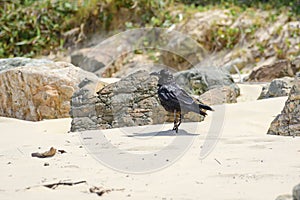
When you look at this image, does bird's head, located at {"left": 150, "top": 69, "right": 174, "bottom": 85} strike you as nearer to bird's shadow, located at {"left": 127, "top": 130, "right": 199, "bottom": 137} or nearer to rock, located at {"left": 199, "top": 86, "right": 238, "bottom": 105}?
bird's shadow, located at {"left": 127, "top": 130, "right": 199, "bottom": 137}

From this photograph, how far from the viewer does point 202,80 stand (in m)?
7.95

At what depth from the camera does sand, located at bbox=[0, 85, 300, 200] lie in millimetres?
2637

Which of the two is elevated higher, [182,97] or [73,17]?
[182,97]

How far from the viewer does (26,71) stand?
649cm

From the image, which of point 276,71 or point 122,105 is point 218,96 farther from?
point 276,71

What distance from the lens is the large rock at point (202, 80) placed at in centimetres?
784

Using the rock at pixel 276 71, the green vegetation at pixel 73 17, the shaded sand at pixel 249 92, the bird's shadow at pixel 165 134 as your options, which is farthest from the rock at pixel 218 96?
the green vegetation at pixel 73 17

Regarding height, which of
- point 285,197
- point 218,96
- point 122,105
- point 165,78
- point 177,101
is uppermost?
point 285,197

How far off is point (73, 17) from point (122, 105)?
9508 millimetres

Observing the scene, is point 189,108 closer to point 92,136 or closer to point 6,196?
point 92,136

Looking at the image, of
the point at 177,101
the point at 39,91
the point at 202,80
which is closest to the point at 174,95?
the point at 177,101

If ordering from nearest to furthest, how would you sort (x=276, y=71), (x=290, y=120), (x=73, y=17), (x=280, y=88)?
(x=290, y=120) → (x=280, y=88) → (x=276, y=71) → (x=73, y=17)

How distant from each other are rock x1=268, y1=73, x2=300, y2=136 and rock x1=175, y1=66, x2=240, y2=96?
10.8 feet

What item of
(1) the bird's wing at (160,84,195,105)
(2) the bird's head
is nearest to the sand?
(1) the bird's wing at (160,84,195,105)
